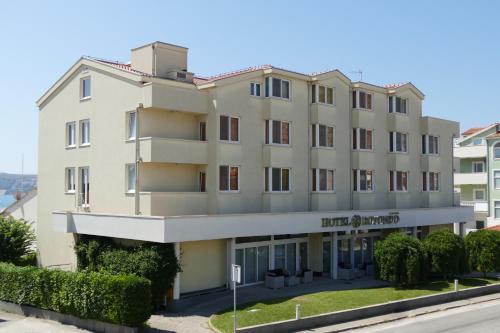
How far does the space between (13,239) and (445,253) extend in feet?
91.0

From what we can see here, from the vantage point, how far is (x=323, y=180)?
38438 mm

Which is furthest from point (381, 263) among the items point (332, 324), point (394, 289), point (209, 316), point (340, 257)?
point (209, 316)

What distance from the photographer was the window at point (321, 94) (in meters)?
38.1

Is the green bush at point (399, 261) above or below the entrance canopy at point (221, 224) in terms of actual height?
below

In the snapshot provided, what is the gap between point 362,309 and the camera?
27.7 metres

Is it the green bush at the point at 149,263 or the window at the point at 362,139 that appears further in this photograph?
the window at the point at 362,139

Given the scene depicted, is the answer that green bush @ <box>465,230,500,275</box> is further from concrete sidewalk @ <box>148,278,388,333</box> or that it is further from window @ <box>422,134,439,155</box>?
window @ <box>422,134,439,155</box>

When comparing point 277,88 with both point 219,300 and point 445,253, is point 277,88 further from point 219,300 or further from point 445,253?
point 445,253

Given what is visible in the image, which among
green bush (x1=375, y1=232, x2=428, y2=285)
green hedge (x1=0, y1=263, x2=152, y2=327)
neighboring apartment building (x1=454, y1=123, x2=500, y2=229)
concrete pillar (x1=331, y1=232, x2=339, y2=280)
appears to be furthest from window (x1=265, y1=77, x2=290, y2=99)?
neighboring apartment building (x1=454, y1=123, x2=500, y2=229)

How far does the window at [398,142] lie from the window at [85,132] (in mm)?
21812

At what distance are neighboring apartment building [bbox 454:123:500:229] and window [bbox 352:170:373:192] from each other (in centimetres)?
2661

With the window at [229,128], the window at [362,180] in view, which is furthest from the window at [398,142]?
the window at [229,128]

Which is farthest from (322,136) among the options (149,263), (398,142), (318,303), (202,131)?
(149,263)

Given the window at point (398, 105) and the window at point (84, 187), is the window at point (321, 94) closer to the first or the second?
the window at point (398, 105)
